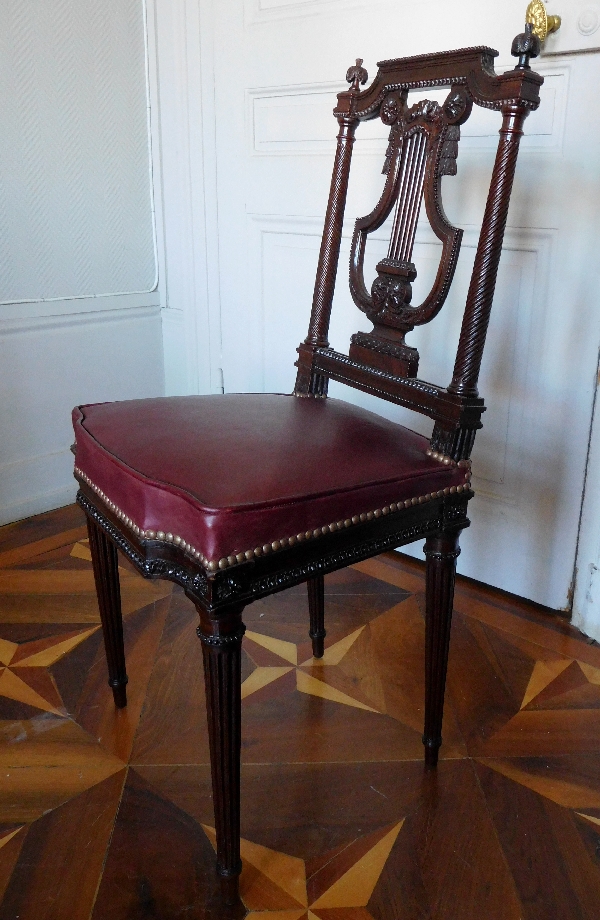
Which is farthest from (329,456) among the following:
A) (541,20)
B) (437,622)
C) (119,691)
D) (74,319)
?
(74,319)

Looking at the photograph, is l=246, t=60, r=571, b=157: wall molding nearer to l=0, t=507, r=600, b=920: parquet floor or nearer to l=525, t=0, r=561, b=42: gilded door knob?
l=525, t=0, r=561, b=42: gilded door knob

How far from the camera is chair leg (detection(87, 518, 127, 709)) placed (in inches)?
43.6

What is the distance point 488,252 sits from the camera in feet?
3.01

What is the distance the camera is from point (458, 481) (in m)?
0.96

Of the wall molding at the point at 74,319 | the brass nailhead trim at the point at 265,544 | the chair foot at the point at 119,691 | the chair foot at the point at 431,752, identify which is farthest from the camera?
the wall molding at the point at 74,319

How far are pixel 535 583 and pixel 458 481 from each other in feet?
2.12

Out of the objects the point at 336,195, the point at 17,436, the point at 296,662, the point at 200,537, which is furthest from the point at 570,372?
the point at 17,436

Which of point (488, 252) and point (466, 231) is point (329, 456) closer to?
point (488, 252)

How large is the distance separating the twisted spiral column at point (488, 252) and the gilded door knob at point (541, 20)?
0.45 metres

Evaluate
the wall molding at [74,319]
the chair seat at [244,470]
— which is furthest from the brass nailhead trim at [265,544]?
the wall molding at [74,319]

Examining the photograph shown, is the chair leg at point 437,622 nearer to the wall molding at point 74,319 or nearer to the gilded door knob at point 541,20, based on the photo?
the gilded door knob at point 541,20

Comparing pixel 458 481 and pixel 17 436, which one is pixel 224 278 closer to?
pixel 17 436

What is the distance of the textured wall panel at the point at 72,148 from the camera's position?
167 cm

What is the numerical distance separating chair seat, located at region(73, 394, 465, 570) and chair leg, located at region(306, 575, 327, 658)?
37cm
